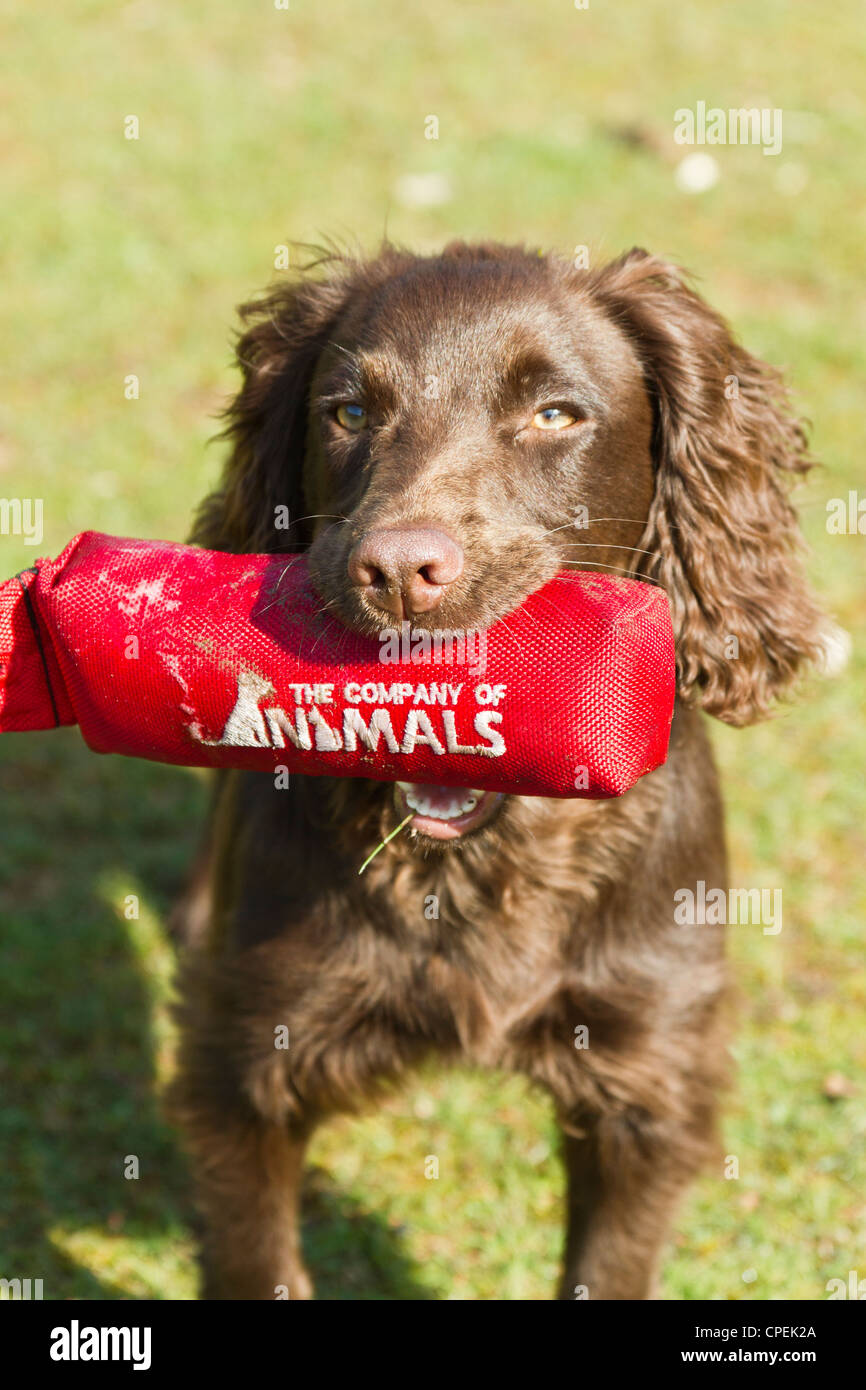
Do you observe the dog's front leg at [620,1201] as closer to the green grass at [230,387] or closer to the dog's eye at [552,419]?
the green grass at [230,387]

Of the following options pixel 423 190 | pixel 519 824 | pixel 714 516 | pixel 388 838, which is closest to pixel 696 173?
pixel 423 190

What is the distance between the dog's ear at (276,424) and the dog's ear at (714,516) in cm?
64

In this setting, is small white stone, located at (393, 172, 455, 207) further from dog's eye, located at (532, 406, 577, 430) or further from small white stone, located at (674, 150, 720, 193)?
dog's eye, located at (532, 406, 577, 430)

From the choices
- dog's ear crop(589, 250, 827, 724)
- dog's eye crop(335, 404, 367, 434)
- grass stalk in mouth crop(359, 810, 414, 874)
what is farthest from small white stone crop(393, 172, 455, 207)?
grass stalk in mouth crop(359, 810, 414, 874)

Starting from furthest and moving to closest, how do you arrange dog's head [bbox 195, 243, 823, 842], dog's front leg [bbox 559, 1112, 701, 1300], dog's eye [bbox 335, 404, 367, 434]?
dog's front leg [bbox 559, 1112, 701, 1300]
dog's eye [bbox 335, 404, 367, 434]
dog's head [bbox 195, 243, 823, 842]

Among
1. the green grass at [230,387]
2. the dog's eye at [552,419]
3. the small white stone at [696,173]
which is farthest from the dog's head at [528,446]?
the small white stone at [696,173]

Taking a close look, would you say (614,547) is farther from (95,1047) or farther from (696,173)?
(696,173)

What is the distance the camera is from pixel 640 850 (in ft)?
10.1

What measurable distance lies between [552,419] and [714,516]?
41cm

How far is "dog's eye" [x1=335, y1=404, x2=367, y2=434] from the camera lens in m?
2.86

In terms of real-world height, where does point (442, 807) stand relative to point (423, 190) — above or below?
below

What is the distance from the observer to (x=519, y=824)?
298cm

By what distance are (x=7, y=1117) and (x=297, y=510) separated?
202cm

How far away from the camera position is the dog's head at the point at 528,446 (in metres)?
2.60
